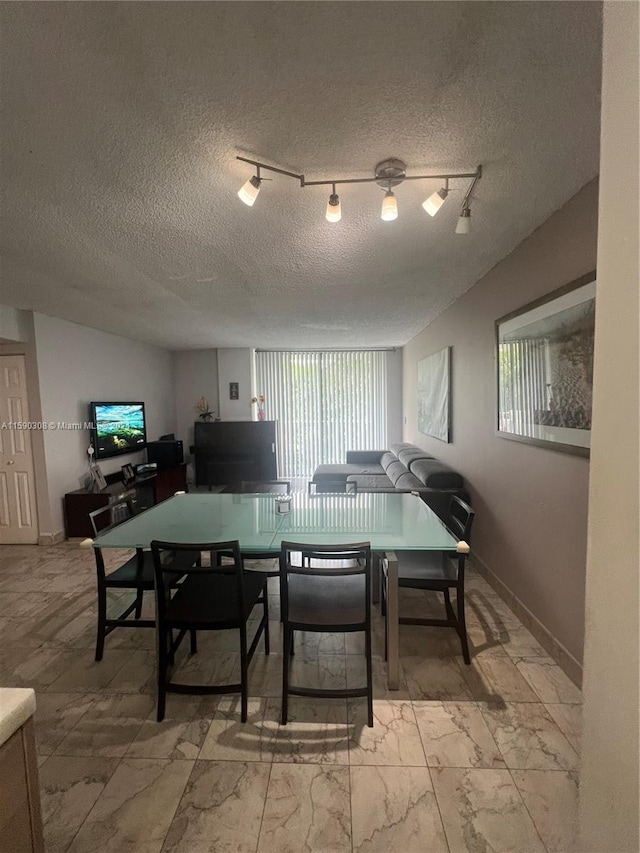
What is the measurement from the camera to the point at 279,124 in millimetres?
1232

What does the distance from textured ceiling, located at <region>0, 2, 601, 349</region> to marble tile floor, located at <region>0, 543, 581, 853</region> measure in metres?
2.41

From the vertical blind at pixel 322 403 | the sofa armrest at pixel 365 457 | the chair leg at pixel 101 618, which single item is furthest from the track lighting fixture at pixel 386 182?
the vertical blind at pixel 322 403

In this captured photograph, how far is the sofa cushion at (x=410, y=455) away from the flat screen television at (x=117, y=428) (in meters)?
3.65

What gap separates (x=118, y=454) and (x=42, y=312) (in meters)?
1.85

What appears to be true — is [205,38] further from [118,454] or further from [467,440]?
[118,454]

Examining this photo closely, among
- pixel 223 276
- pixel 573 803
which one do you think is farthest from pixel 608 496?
pixel 223 276

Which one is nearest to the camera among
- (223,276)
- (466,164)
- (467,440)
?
(466,164)

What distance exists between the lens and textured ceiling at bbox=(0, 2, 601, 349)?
0.92m

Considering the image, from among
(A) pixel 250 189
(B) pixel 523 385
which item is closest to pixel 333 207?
(A) pixel 250 189

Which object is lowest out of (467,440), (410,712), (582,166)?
(410,712)

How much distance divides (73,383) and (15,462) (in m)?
0.99

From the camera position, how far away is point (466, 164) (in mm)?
1449

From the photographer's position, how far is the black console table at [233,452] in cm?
591

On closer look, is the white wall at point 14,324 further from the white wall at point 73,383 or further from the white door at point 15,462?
the white door at point 15,462
